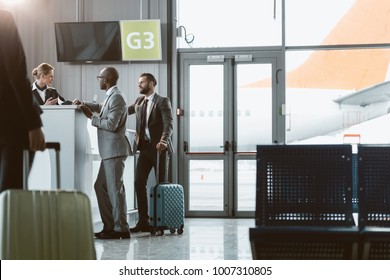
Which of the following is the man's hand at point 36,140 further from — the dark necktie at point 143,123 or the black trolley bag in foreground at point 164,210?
the dark necktie at point 143,123

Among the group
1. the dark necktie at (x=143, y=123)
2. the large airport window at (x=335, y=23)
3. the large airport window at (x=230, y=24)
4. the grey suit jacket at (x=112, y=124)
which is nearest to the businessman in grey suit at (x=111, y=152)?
the grey suit jacket at (x=112, y=124)

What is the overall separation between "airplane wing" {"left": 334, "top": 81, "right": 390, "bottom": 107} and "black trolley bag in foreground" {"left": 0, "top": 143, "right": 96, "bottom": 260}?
569 cm

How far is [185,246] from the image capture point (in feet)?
15.8

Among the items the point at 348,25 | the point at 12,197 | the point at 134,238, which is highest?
the point at 348,25

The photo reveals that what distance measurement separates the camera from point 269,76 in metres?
7.80

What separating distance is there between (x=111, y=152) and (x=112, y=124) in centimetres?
30

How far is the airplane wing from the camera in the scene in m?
7.55

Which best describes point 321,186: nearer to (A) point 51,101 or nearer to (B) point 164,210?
(A) point 51,101

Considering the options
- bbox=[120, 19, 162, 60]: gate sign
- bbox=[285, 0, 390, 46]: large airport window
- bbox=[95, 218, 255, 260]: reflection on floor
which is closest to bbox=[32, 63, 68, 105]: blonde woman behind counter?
bbox=[95, 218, 255, 260]: reflection on floor

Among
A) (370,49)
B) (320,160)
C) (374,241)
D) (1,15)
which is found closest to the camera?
(1,15)

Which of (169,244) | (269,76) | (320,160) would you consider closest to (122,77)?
(269,76)
